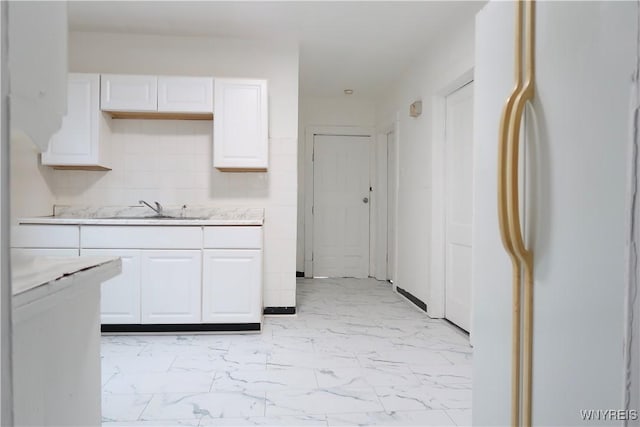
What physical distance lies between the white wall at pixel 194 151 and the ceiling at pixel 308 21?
14 cm

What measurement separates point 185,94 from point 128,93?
0.44 m

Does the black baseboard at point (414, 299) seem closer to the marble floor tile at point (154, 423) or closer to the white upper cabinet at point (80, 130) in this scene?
the marble floor tile at point (154, 423)

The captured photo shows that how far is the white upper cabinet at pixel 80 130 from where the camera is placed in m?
3.05

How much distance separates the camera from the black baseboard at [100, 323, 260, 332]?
2.92 m

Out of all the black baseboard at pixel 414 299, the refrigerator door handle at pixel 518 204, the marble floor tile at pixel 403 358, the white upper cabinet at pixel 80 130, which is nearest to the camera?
the refrigerator door handle at pixel 518 204

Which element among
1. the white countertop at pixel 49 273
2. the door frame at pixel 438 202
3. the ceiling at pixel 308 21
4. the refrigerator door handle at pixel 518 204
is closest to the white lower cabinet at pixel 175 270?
the door frame at pixel 438 202

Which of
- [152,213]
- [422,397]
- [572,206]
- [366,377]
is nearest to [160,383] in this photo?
[366,377]

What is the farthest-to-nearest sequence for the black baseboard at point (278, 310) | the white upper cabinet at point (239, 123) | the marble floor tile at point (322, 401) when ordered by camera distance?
the black baseboard at point (278, 310), the white upper cabinet at point (239, 123), the marble floor tile at point (322, 401)

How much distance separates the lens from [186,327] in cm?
294

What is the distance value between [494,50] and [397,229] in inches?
138

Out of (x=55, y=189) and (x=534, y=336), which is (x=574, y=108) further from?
(x=55, y=189)

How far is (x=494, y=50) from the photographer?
116 cm

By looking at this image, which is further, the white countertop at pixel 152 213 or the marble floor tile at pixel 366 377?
the white countertop at pixel 152 213

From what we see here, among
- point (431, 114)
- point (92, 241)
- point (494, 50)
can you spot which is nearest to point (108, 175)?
point (92, 241)
